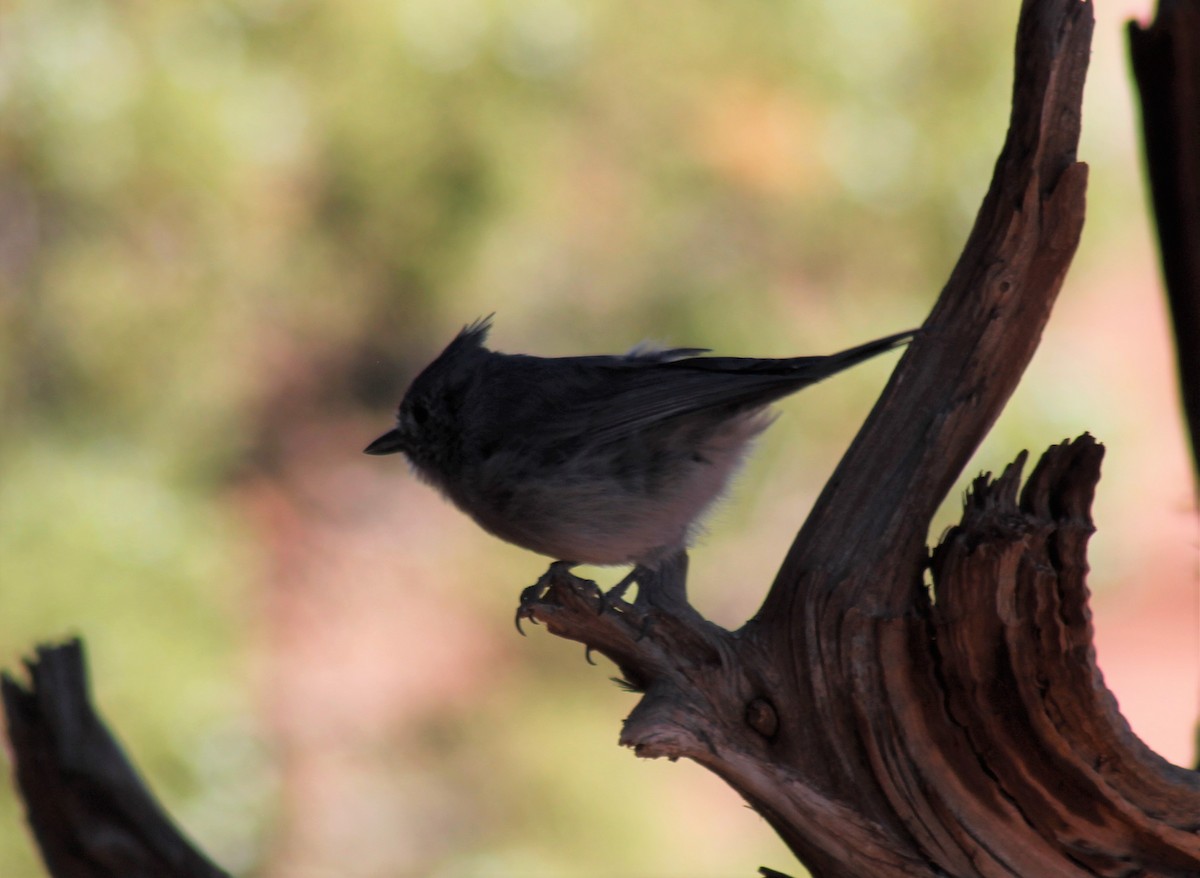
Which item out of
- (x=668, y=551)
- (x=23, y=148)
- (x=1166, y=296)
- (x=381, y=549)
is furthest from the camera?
(x=381, y=549)

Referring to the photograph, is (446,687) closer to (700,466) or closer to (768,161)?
(768,161)

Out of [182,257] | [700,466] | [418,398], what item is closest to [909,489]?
[700,466]

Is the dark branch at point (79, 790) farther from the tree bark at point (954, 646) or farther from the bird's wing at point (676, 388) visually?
the bird's wing at point (676, 388)

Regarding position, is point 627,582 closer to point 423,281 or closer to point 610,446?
point 610,446

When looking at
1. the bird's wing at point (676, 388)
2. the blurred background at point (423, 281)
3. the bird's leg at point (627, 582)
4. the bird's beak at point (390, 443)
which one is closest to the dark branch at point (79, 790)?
the bird's beak at point (390, 443)

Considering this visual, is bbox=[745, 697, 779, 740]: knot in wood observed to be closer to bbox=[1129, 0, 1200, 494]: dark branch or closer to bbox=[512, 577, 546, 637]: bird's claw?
bbox=[512, 577, 546, 637]: bird's claw

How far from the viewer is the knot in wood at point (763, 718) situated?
5.98 ft

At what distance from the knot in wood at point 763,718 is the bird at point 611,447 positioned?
506 mm

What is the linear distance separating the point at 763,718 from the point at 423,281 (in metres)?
2.80

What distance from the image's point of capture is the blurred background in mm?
3641

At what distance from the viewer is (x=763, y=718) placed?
1.82 meters

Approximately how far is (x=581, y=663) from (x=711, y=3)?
2.49 metres

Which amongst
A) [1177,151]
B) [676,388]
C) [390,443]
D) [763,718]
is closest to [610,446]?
[676,388]

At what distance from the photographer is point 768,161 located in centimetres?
411
